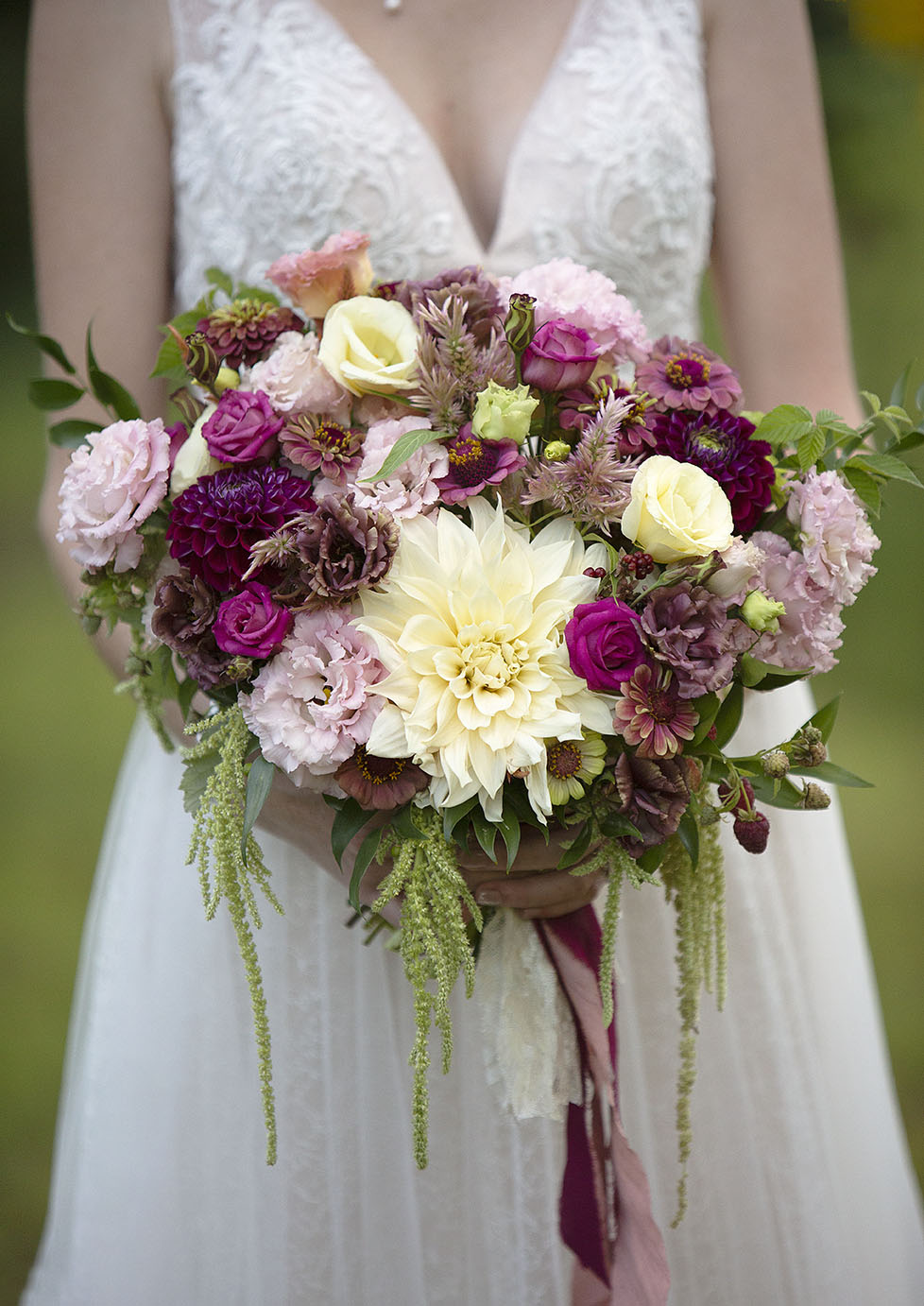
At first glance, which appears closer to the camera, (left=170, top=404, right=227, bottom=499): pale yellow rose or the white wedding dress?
(left=170, top=404, right=227, bottom=499): pale yellow rose

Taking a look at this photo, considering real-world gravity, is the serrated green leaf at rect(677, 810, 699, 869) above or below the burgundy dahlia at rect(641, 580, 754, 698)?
below

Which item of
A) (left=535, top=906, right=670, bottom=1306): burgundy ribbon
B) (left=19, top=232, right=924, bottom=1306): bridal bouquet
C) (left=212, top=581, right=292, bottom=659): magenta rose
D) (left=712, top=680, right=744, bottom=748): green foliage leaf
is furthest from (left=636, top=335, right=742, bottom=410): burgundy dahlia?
(left=535, top=906, right=670, bottom=1306): burgundy ribbon

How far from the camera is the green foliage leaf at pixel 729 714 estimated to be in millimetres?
804

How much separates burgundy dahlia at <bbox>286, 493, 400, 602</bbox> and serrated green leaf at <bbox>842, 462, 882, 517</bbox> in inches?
14.4

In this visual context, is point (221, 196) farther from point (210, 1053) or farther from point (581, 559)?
point (210, 1053)

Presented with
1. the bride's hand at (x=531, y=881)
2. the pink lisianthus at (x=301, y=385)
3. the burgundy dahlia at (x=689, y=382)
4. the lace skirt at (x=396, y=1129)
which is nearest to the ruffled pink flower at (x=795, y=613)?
the burgundy dahlia at (x=689, y=382)

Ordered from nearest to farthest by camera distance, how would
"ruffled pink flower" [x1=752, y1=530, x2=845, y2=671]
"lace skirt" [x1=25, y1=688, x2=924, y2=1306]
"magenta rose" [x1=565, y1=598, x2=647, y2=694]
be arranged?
"magenta rose" [x1=565, y1=598, x2=647, y2=694]
"ruffled pink flower" [x1=752, y1=530, x2=845, y2=671]
"lace skirt" [x1=25, y1=688, x2=924, y2=1306]

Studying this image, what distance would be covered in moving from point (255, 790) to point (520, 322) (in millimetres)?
379

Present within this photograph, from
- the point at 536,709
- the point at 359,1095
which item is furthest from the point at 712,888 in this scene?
the point at 359,1095

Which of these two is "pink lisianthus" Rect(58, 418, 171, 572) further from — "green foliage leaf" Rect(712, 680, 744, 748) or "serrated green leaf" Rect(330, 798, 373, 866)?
"green foliage leaf" Rect(712, 680, 744, 748)

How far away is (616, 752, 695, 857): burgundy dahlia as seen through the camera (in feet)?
2.42

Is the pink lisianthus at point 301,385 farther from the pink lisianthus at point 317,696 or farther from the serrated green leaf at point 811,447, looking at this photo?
the serrated green leaf at point 811,447

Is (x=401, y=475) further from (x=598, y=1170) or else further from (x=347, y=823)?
(x=598, y=1170)

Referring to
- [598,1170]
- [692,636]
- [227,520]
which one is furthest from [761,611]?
[598,1170]
